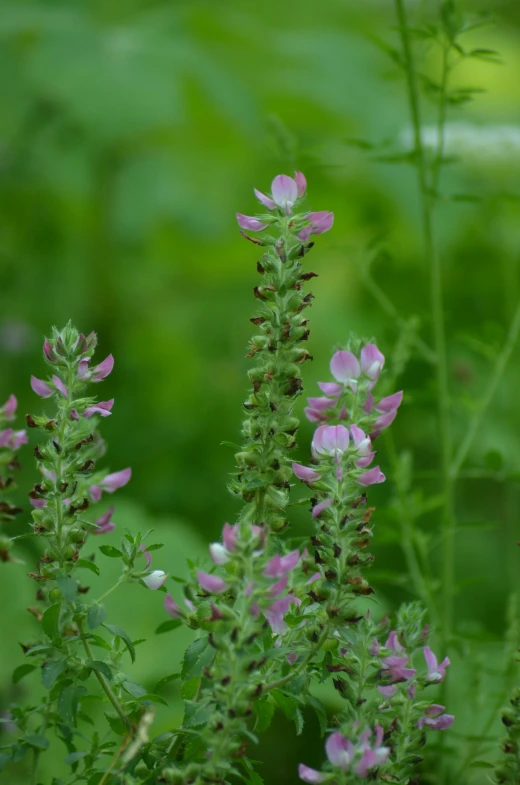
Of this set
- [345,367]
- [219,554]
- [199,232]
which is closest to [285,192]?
[345,367]

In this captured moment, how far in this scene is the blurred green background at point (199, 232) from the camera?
3568 mm

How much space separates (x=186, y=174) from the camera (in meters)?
5.18

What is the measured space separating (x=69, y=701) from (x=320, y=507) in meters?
0.35

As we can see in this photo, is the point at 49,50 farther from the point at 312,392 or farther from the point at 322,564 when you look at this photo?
the point at 322,564

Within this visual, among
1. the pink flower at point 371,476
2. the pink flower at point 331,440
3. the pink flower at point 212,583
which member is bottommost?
the pink flower at point 212,583

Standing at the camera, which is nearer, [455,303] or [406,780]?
[406,780]

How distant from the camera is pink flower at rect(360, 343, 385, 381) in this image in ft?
3.35

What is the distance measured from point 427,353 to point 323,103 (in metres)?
2.83

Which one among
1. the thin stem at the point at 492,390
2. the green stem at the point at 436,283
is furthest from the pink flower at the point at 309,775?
the thin stem at the point at 492,390

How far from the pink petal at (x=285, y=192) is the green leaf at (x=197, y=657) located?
49cm

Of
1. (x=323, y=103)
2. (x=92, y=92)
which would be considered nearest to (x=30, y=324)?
(x=92, y=92)

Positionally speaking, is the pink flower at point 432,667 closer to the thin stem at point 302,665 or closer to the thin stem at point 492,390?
the thin stem at point 302,665

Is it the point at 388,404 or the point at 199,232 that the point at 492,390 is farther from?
the point at 199,232

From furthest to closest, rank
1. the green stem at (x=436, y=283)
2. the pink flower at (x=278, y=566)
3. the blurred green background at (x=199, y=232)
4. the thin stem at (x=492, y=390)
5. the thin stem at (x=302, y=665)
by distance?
the blurred green background at (x=199, y=232) < the thin stem at (x=492, y=390) < the green stem at (x=436, y=283) < the thin stem at (x=302, y=665) < the pink flower at (x=278, y=566)
